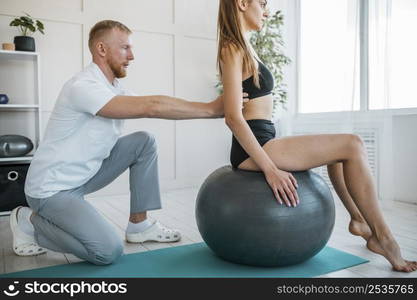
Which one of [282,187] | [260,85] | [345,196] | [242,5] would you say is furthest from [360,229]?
[242,5]

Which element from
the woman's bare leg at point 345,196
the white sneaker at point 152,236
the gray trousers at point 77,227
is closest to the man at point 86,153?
the gray trousers at point 77,227

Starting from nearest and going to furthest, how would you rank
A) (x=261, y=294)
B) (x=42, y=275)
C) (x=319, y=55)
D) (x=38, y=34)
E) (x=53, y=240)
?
1. (x=261, y=294)
2. (x=42, y=275)
3. (x=53, y=240)
4. (x=38, y=34)
5. (x=319, y=55)

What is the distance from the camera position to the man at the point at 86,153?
1583 mm

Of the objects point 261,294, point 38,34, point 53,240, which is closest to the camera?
point 261,294

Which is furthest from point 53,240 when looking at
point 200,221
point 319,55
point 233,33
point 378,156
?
point 319,55

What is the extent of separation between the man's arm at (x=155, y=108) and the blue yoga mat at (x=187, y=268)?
23.9 inches

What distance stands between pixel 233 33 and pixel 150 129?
2198 mm

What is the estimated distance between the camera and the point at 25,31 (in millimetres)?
2896

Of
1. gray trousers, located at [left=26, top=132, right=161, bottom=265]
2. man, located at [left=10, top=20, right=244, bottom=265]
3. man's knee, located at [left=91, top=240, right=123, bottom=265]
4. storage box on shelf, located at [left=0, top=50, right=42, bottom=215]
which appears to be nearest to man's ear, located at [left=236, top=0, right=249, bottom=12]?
man, located at [left=10, top=20, right=244, bottom=265]

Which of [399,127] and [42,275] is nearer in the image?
[42,275]

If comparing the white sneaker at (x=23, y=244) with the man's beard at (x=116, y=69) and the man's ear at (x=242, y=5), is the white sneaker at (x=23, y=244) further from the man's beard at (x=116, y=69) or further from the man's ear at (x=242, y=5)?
the man's ear at (x=242, y=5)

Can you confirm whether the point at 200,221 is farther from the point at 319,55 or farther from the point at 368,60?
the point at 319,55

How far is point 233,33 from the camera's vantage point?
1.55m

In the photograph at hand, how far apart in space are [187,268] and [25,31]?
2294 mm
